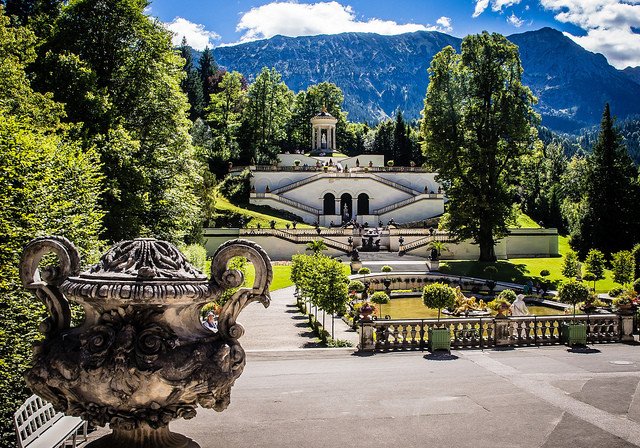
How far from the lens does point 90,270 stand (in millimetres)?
4602

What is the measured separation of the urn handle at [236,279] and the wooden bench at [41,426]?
335cm

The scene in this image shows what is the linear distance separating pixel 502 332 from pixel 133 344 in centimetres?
1702

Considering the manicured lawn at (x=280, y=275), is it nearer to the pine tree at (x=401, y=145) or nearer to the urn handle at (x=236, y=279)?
the urn handle at (x=236, y=279)

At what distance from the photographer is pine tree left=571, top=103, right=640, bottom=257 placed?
150ft

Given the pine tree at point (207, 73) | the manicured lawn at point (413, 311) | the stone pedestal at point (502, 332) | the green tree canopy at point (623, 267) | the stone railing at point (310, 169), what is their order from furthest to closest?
the pine tree at point (207, 73) → the stone railing at point (310, 169) → the green tree canopy at point (623, 267) → the manicured lawn at point (413, 311) → the stone pedestal at point (502, 332)

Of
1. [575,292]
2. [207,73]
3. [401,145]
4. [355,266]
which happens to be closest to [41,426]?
[575,292]

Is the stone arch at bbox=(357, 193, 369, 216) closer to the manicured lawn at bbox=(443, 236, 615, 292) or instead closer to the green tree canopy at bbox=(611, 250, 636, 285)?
the manicured lawn at bbox=(443, 236, 615, 292)

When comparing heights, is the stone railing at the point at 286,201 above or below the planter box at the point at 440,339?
above

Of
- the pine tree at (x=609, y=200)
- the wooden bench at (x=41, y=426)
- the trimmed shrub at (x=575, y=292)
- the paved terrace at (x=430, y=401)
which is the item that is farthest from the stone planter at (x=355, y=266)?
the wooden bench at (x=41, y=426)

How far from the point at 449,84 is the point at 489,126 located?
4.31m

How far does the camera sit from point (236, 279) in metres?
4.62

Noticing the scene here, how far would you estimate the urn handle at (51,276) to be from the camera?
4.62 meters

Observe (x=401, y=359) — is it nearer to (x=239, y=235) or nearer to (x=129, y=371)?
(x=129, y=371)

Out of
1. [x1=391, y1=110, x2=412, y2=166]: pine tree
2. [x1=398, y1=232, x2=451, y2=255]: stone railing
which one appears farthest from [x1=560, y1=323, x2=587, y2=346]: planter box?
[x1=391, y1=110, x2=412, y2=166]: pine tree
